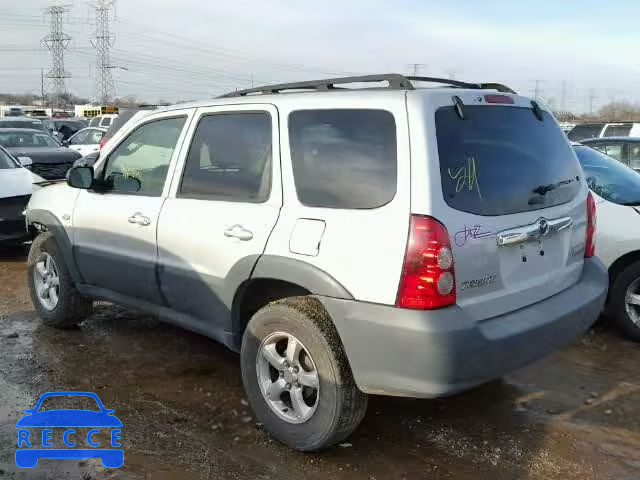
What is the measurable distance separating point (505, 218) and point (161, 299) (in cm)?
233

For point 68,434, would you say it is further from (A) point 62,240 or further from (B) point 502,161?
(B) point 502,161

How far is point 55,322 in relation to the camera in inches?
211

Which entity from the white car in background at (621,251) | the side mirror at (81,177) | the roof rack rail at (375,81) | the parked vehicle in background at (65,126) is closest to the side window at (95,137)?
the parked vehicle in background at (65,126)

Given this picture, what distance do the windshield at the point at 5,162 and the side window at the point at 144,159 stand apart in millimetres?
4981

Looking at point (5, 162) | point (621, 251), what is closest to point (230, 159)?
point (621, 251)

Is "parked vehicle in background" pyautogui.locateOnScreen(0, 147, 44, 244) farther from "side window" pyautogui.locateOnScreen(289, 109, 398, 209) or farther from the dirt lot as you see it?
"side window" pyautogui.locateOnScreen(289, 109, 398, 209)

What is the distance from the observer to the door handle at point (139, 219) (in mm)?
4227

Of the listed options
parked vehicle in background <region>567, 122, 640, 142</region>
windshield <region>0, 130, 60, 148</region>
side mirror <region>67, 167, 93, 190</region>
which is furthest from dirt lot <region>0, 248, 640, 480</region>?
parked vehicle in background <region>567, 122, 640, 142</region>

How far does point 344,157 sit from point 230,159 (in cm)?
92

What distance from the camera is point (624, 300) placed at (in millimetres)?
5141

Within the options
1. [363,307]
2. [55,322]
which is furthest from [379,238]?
[55,322]

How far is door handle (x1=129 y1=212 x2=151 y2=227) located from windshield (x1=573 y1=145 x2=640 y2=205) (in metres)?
3.71

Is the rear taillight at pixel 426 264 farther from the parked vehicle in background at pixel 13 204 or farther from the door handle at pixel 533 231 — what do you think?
the parked vehicle in background at pixel 13 204

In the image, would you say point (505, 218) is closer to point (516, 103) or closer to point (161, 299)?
point (516, 103)
